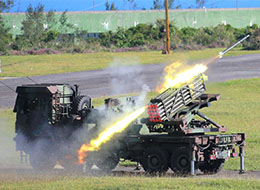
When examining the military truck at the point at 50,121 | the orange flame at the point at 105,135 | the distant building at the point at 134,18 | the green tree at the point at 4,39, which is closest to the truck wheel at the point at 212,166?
the orange flame at the point at 105,135

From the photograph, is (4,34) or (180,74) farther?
(4,34)

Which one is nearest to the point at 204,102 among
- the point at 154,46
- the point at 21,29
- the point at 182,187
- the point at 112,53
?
the point at 182,187

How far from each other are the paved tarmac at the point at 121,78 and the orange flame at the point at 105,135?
2105 cm

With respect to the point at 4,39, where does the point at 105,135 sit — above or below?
below

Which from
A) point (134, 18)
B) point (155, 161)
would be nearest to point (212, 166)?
point (155, 161)

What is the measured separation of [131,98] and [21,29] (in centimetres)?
7534

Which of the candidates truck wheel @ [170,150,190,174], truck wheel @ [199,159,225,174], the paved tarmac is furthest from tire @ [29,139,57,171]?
the paved tarmac

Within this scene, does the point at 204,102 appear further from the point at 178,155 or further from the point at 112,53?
the point at 112,53

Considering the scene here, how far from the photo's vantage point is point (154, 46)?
85.6 metres

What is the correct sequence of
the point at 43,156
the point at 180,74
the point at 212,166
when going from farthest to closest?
1. the point at 180,74
2. the point at 43,156
3. the point at 212,166

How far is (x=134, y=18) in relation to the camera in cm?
10750

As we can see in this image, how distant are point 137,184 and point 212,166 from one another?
558 centimetres

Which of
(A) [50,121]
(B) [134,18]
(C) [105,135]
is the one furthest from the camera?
(B) [134,18]

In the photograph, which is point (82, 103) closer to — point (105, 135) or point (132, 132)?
point (105, 135)
